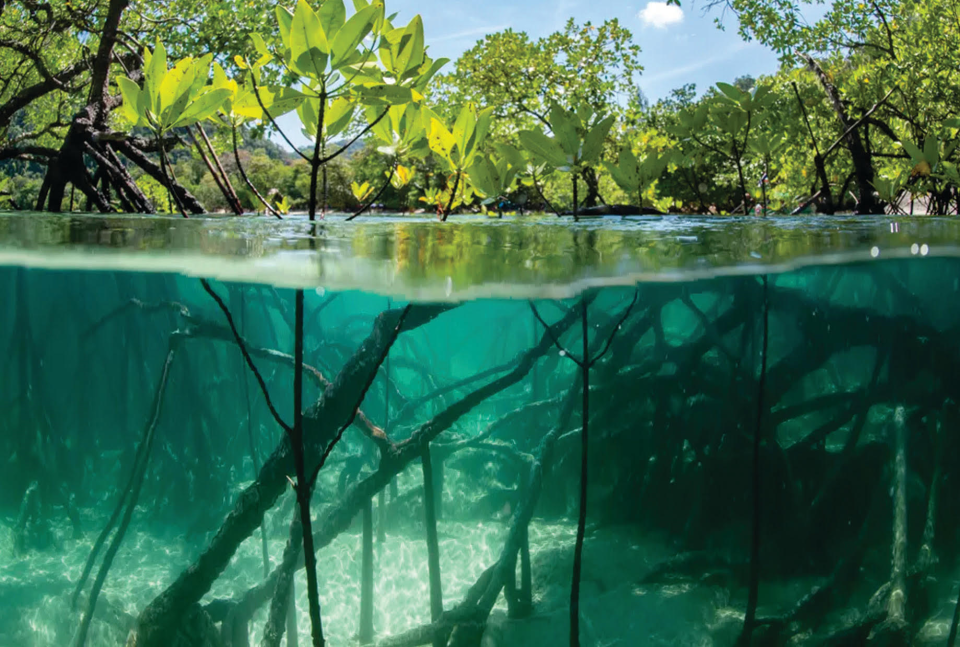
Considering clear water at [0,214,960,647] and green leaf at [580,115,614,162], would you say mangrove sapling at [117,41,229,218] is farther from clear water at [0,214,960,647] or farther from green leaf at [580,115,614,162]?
green leaf at [580,115,614,162]

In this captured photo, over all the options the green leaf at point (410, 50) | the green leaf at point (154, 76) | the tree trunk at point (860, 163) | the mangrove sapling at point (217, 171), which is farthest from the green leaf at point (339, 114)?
the tree trunk at point (860, 163)

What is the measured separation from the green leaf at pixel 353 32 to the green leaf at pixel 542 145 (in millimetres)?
710

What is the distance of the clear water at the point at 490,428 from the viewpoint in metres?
1.74

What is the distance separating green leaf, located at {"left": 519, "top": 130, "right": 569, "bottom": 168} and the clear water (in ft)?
0.97

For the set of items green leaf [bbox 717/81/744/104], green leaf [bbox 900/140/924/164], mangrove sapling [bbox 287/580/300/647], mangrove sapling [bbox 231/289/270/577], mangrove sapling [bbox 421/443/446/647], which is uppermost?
green leaf [bbox 717/81/744/104]

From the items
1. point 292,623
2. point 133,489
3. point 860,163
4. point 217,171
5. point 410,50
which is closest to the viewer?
point 292,623

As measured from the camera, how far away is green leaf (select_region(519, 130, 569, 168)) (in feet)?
7.21

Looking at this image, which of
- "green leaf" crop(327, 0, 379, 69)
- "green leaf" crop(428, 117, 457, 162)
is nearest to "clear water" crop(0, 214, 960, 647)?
"green leaf" crop(428, 117, 457, 162)

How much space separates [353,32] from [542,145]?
0.81 meters

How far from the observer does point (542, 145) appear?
221 centimetres

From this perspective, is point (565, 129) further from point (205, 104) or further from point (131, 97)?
point (131, 97)

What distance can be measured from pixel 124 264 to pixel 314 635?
1.15 metres

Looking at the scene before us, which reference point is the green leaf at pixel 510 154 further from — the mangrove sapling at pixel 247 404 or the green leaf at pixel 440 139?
Result: the mangrove sapling at pixel 247 404

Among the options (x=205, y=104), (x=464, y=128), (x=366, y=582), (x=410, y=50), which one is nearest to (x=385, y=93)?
(x=410, y=50)
